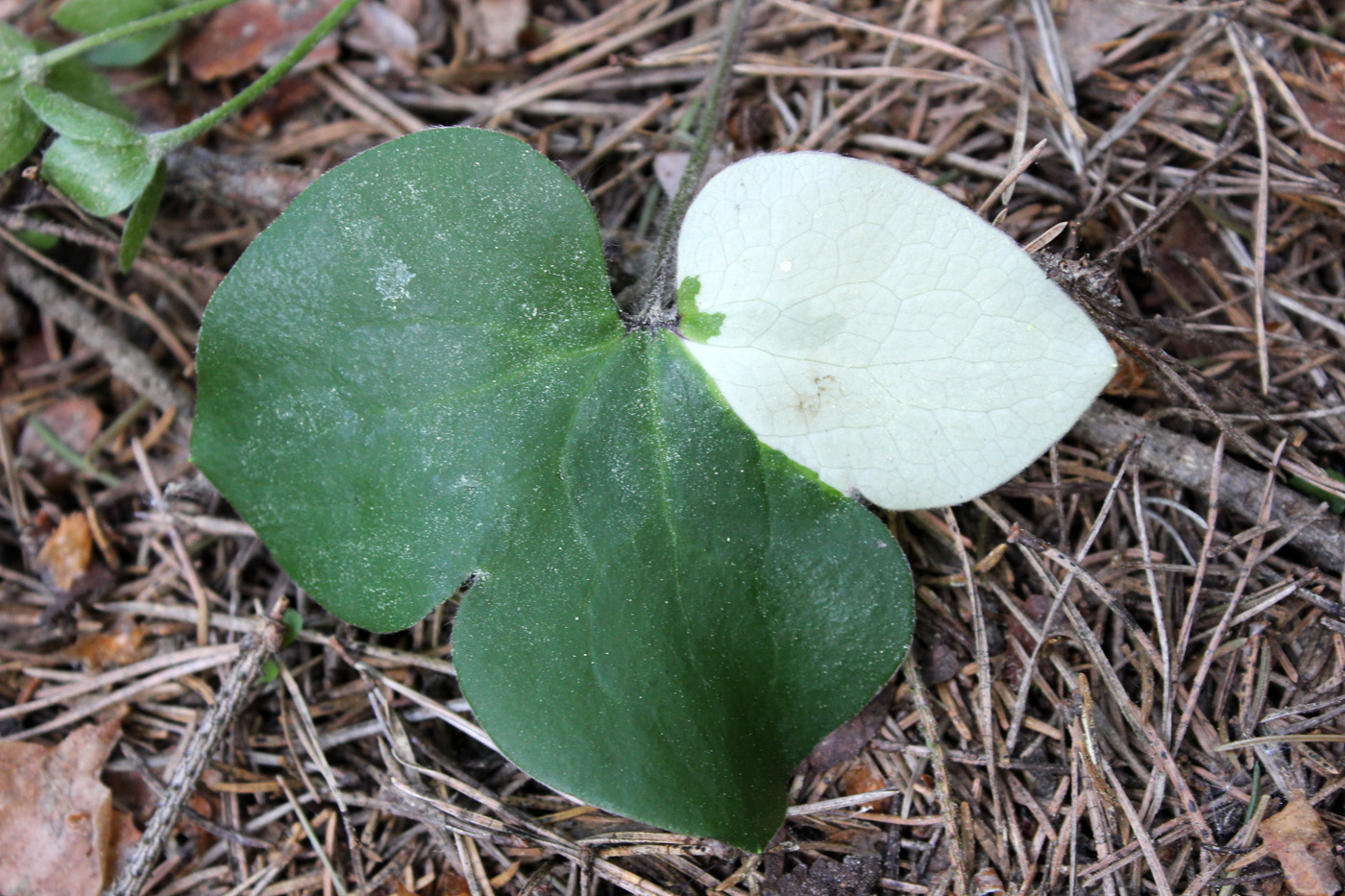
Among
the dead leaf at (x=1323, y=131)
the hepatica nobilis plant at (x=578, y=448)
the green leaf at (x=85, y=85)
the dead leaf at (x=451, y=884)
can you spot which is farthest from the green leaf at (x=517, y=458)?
the dead leaf at (x=1323, y=131)

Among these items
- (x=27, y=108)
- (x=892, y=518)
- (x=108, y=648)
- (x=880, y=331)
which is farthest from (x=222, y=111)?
(x=892, y=518)

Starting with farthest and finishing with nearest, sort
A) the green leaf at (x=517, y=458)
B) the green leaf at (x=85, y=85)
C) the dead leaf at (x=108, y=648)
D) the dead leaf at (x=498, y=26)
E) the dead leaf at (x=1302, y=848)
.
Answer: the dead leaf at (x=498, y=26), the green leaf at (x=85, y=85), the dead leaf at (x=108, y=648), the green leaf at (x=517, y=458), the dead leaf at (x=1302, y=848)

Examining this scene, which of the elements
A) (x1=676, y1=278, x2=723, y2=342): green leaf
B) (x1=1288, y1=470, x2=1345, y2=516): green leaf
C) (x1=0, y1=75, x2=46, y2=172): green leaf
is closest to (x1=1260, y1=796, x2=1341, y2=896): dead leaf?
(x1=1288, y1=470, x2=1345, y2=516): green leaf

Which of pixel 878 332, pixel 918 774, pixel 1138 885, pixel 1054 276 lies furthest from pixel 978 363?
pixel 1138 885

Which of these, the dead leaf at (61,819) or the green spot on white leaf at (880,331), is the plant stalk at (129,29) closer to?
the green spot on white leaf at (880,331)

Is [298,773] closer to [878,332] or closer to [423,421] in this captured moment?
[423,421]

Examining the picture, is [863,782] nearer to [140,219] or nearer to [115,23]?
[140,219]
